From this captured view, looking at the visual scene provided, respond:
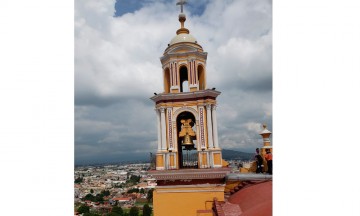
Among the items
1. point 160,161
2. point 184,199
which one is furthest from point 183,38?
point 184,199

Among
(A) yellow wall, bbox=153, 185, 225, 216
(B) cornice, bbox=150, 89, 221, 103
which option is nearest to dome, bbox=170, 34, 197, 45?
(B) cornice, bbox=150, 89, 221, 103

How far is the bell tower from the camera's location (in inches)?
231

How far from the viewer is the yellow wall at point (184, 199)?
18.2ft

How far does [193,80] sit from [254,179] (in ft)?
8.33

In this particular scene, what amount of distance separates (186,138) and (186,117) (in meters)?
0.58

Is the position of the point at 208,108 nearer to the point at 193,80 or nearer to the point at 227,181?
the point at 193,80

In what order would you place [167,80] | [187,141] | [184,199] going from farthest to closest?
1. [167,80]
2. [187,141]
3. [184,199]

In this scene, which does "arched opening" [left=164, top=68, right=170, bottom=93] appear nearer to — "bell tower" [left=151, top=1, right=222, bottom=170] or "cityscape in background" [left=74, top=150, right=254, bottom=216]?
"bell tower" [left=151, top=1, right=222, bottom=170]

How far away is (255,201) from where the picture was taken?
161 inches

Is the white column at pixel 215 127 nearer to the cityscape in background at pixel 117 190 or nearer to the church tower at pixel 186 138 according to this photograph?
the church tower at pixel 186 138

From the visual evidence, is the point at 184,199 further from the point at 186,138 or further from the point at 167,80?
the point at 167,80

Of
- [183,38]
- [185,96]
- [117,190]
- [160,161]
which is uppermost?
[183,38]

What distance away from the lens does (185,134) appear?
6.11 m
